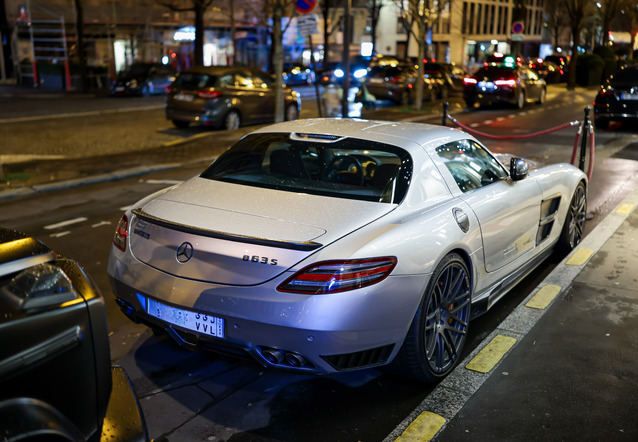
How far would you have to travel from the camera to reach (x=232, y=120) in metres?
16.8

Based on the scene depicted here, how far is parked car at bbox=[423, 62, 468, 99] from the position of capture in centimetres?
2766

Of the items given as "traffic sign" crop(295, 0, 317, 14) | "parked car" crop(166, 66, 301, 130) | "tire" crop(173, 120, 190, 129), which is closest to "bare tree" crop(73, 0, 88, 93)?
"tire" crop(173, 120, 190, 129)

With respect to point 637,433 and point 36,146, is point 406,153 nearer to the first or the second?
point 637,433

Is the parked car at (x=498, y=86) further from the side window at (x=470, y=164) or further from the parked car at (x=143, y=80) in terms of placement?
the side window at (x=470, y=164)

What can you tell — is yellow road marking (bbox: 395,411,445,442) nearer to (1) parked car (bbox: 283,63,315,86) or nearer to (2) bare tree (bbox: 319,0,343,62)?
(1) parked car (bbox: 283,63,315,86)

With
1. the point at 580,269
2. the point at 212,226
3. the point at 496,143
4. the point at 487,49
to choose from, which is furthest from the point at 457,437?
the point at 487,49

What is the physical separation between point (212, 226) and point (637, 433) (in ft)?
8.17

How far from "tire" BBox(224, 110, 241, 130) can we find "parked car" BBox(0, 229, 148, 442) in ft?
47.1

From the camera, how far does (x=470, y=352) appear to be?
15.1 feet

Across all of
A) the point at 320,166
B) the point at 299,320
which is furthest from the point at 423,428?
the point at 320,166

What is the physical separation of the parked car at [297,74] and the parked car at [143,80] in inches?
303

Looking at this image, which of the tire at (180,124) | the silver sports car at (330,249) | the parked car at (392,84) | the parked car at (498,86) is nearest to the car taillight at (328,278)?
the silver sports car at (330,249)

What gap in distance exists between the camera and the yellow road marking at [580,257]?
6.45 meters

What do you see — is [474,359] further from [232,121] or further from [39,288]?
[232,121]
